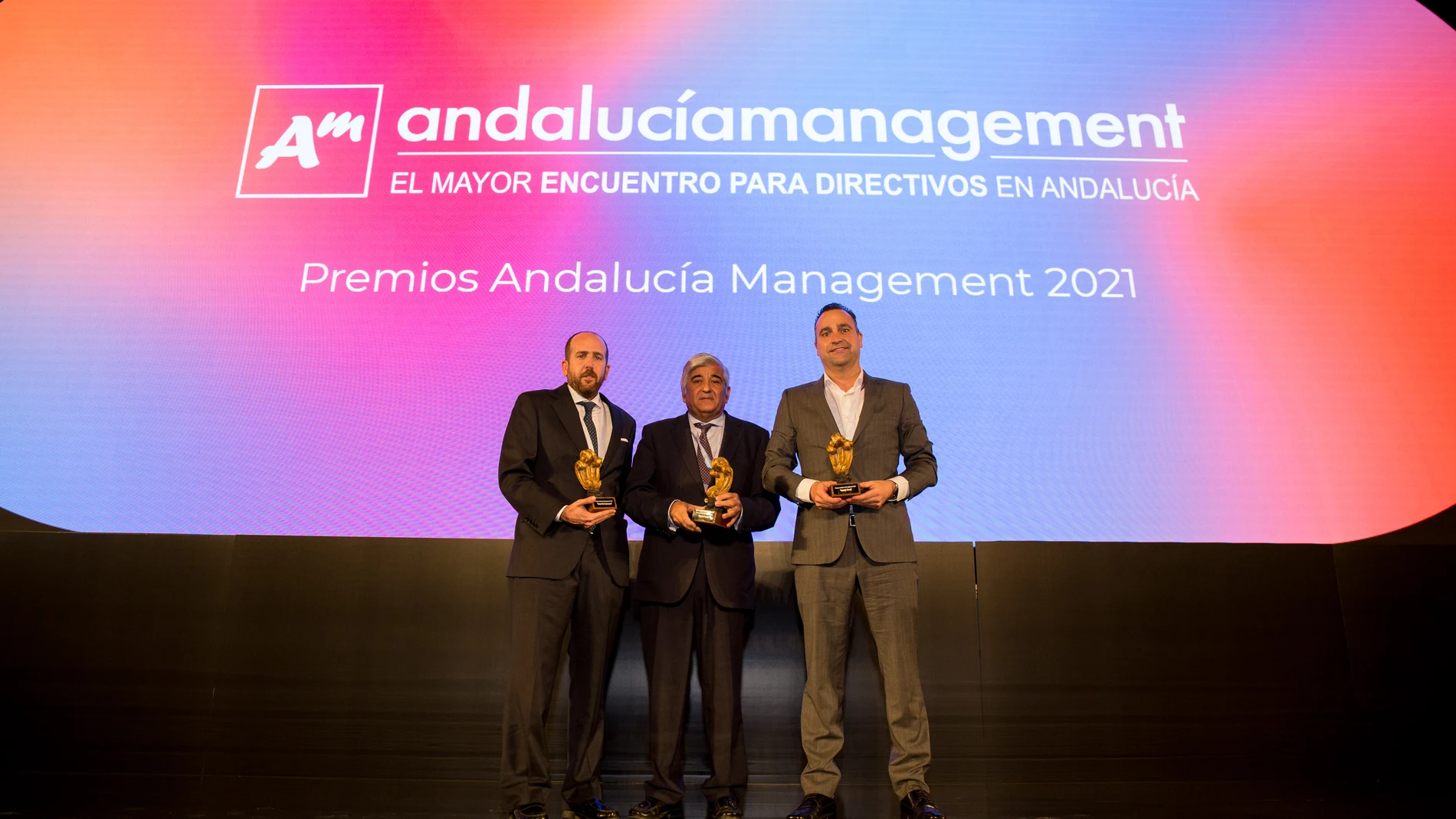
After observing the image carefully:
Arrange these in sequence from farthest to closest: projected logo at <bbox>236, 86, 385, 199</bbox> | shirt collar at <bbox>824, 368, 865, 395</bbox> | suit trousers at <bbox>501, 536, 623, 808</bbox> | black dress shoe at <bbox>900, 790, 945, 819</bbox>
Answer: projected logo at <bbox>236, 86, 385, 199</bbox> < shirt collar at <bbox>824, 368, 865, 395</bbox> < suit trousers at <bbox>501, 536, 623, 808</bbox> < black dress shoe at <bbox>900, 790, 945, 819</bbox>

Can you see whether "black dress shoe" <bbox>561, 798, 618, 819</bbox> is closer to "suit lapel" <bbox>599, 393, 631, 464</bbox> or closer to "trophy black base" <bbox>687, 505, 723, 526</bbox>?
"trophy black base" <bbox>687, 505, 723, 526</bbox>

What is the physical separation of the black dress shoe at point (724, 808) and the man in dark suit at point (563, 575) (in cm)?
29

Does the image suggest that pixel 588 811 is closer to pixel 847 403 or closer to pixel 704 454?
pixel 704 454

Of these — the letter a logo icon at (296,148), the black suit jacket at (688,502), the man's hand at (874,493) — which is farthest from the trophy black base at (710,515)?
the letter a logo icon at (296,148)

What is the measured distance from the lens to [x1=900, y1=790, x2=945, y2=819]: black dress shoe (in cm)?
260

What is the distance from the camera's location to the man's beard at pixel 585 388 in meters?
3.09

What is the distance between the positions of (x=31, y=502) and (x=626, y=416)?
250 cm

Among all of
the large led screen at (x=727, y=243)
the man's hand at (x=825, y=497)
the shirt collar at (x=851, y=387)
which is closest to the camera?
the man's hand at (x=825, y=497)

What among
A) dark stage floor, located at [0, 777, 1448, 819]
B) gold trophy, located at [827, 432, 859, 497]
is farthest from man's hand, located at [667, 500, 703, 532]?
dark stage floor, located at [0, 777, 1448, 819]

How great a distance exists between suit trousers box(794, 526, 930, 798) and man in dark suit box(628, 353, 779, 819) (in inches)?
9.1

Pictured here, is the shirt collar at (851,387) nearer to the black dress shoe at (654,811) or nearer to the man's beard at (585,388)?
the man's beard at (585,388)

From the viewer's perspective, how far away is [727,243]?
396 centimetres

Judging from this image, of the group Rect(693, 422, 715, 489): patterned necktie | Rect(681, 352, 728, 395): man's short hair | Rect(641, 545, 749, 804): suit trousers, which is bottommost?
Rect(641, 545, 749, 804): suit trousers

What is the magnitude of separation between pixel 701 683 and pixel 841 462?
89cm
